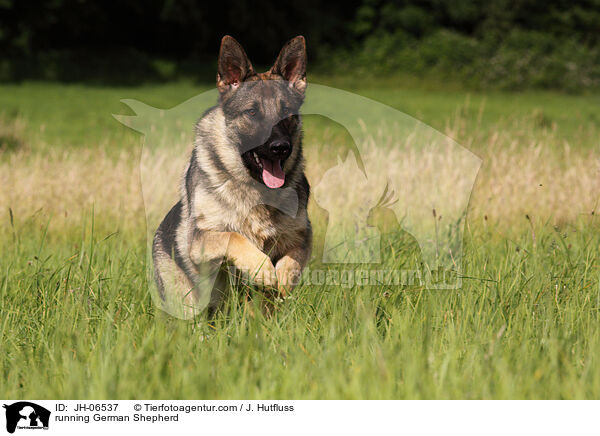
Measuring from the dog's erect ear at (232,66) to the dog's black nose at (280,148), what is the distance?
0.50 meters

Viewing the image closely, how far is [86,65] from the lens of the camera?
1000 inches

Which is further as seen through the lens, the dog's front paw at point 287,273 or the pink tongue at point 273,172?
the pink tongue at point 273,172

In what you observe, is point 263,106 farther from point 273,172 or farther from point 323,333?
point 323,333

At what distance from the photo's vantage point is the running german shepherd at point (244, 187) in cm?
335

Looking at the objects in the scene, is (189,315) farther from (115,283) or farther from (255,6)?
(255,6)

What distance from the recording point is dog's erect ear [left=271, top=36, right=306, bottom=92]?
3383 millimetres

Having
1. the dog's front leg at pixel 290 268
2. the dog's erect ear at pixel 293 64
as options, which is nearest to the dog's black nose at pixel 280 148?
the dog's erect ear at pixel 293 64

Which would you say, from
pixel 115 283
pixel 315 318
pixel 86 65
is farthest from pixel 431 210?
pixel 86 65

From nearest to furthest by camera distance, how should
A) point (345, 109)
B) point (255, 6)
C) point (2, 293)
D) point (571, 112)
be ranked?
point (2, 293), point (345, 109), point (571, 112), point (255, 6)

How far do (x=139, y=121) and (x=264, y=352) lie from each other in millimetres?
1685

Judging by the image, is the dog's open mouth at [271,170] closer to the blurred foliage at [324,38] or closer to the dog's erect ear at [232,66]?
the dog's erect ear at [232,66]

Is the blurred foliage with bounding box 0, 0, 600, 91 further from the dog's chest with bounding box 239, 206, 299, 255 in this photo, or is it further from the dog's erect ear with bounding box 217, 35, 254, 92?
the dog's chest with bounding box 239, 206, 299, 255

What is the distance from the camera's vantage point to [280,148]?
331cm

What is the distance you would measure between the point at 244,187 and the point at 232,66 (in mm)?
740
